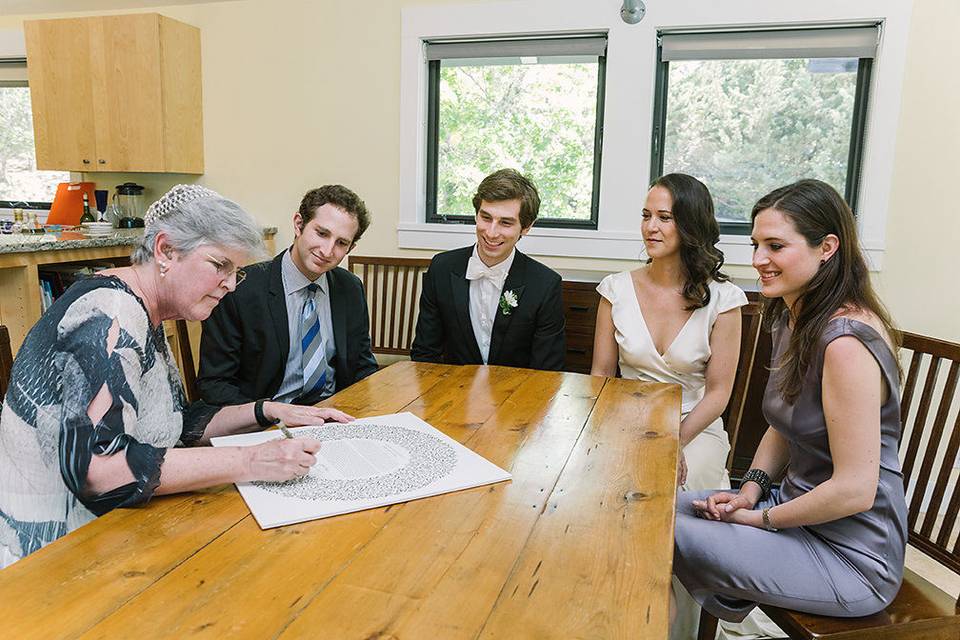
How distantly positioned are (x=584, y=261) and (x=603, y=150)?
1.76 feet

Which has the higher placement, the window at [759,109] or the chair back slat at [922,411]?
the window at [759,109]

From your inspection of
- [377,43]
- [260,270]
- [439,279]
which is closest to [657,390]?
[439,279]

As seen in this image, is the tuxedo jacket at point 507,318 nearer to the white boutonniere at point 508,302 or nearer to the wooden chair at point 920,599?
the white boutonniere at point 508,302

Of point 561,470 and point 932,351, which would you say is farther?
point 932,351

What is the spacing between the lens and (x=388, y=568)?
88 centimetres

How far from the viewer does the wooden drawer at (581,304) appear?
10.0 ft

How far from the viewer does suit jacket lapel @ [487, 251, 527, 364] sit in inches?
95.0

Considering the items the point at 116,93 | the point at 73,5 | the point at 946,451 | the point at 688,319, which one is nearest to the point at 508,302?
the point at 688,319

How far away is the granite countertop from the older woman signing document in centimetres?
184

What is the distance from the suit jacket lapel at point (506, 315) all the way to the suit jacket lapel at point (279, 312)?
0.77 m

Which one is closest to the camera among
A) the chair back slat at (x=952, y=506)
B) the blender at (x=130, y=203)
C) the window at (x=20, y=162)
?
the chair back slat at (x=952, y=506)

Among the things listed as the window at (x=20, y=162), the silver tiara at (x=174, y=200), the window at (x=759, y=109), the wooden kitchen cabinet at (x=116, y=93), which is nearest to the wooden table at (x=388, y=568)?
the silver tiara at (x=174, y=200)

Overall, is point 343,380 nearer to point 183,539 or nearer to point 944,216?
point 183,539

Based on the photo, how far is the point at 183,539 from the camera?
93 cm
